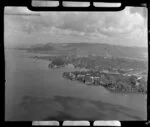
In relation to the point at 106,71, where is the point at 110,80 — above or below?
below

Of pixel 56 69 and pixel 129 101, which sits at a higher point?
pixel 56 69

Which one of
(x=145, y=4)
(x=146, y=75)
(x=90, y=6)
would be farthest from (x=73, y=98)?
(x=145, y=4)

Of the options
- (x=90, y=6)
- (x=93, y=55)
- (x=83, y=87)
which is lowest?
(x=83, y=87)

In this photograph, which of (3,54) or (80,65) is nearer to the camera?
(3,54)

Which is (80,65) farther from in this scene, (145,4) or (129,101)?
(145,4)

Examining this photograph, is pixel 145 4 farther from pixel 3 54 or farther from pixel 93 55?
pixel 3 54

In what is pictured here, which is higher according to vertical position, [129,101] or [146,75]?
[146,75]

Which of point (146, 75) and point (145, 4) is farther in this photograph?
point (146, 75)

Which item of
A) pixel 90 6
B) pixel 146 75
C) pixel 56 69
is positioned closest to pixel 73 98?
pixel 56 69

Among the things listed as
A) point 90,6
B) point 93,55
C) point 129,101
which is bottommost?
point 129,101
